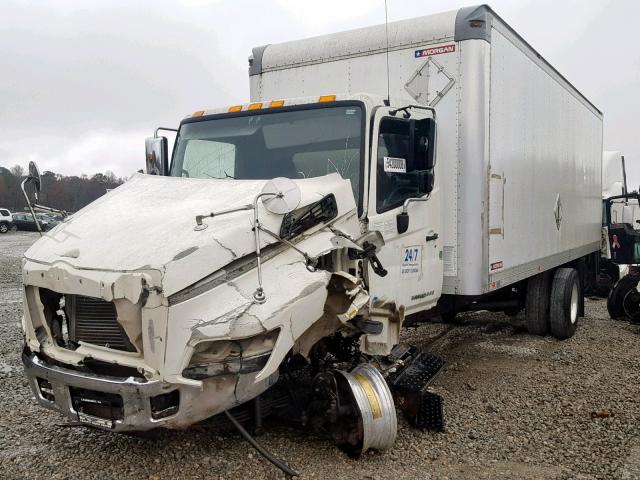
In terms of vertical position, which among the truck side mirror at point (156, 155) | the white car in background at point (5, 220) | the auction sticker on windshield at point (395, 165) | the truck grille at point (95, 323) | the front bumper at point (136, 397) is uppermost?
the truck side mirror at point (156, 155)

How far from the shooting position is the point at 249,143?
197 inches

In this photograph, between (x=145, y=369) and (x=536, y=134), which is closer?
(x=145, y=369)

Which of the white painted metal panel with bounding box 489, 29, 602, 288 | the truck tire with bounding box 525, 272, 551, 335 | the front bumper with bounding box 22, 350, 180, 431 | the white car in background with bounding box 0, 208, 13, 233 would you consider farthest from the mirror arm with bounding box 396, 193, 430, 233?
the white car in background with bounding box 0, 208, 13, 233

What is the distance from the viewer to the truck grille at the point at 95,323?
3.55 m

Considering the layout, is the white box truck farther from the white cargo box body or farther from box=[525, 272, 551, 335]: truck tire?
box=[525, 272, 551, 335]: truck tire

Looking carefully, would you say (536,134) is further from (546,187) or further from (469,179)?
(469,179)

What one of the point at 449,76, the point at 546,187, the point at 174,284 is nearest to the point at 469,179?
the point at 449,76

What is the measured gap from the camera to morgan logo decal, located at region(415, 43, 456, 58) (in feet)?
18.6

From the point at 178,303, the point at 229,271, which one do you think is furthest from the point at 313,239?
the point at 178,303

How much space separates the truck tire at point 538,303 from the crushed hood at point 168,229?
4.83m

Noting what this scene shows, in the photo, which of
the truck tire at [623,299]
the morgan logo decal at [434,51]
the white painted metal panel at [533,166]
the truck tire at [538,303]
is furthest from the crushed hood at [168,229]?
the truck tire at [623,299]

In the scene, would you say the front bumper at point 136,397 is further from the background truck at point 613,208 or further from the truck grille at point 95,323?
the background truck at point 613,208

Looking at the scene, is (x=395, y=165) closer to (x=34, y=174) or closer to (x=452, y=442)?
(x=452, y=442)

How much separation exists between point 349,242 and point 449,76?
2360 mm
